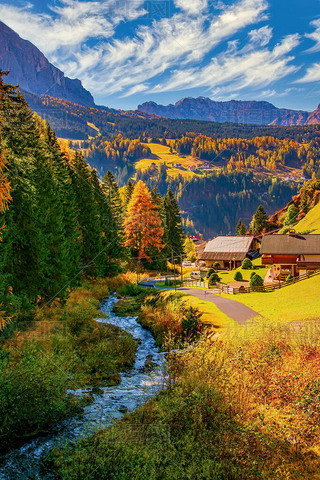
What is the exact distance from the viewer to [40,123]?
33750 mm

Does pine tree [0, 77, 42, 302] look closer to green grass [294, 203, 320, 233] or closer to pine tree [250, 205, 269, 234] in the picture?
green grass [294, 203, 320, 233]

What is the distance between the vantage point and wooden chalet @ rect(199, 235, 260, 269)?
63406 millimetres

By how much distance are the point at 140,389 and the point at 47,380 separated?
16.2ft

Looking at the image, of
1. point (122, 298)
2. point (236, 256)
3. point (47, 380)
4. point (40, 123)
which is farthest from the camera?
point (236, 256)

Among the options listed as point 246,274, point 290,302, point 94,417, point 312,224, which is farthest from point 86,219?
point 312,224

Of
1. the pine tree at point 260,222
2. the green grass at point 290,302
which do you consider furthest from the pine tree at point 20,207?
the pine tree at point 260,222

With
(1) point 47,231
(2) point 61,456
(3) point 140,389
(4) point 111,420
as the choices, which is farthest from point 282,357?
(1) point 47,231

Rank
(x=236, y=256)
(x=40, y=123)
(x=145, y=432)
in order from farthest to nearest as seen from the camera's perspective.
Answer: (x=236, y=256) < (x=40, y=123) < (x=145, y=432)

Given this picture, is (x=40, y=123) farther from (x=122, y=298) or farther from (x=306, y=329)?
(x=306, y=329)

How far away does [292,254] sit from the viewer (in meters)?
33.8

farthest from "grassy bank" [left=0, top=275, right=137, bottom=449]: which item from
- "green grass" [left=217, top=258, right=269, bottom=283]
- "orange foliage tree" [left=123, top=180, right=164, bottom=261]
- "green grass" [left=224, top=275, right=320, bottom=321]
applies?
"green grass" [left=217, top=258, right=269, bottom=283]

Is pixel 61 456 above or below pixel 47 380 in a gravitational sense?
below

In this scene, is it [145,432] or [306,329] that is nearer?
[145,432]

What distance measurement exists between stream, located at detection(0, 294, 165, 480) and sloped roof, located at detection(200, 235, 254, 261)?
4667 cm
